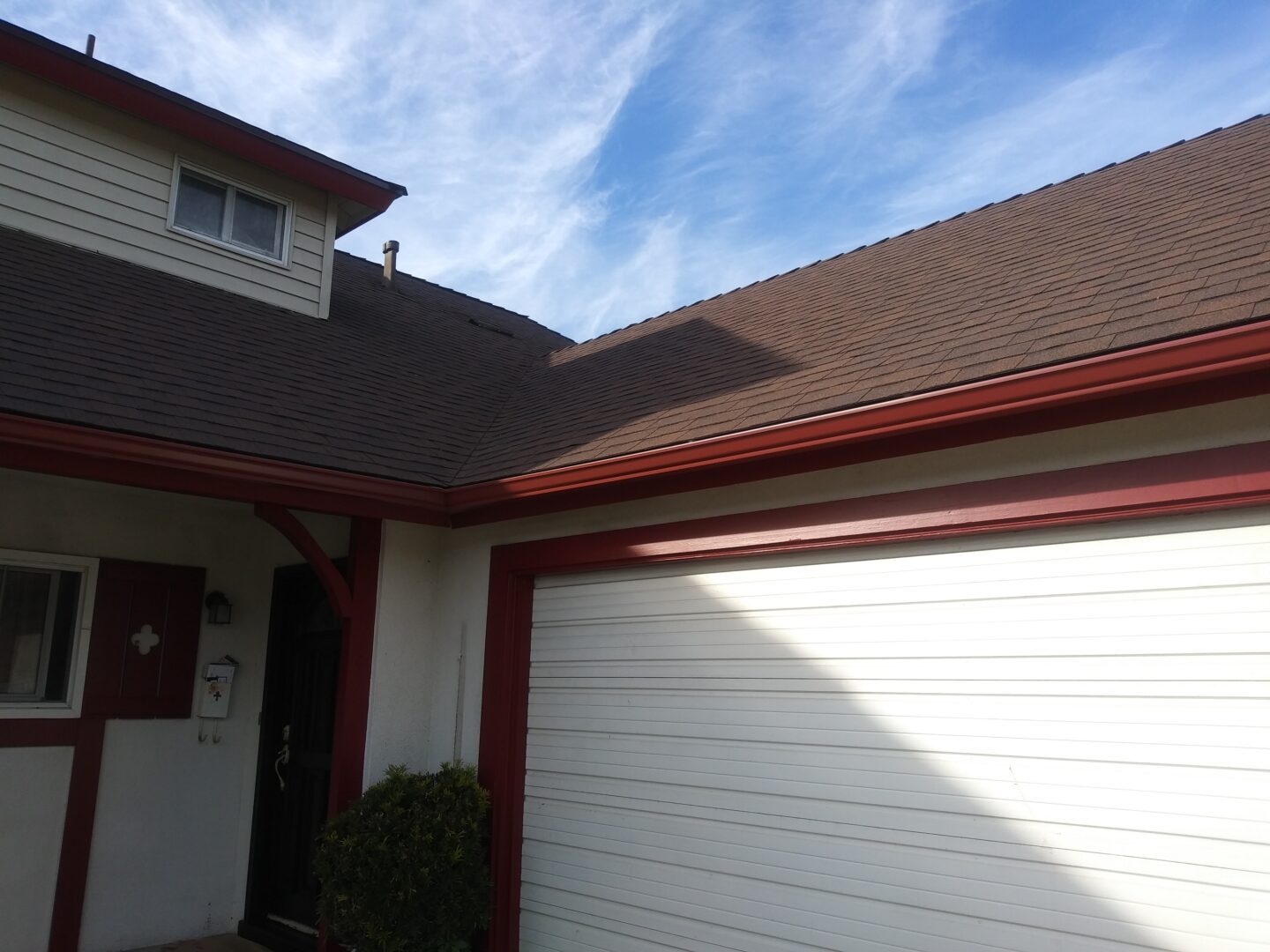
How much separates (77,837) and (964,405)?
561 cm

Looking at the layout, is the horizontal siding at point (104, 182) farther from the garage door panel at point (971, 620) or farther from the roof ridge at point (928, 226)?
the garage door panel at point (971, 620)

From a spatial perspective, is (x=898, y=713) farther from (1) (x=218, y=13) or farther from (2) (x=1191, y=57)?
(1) (x=218, y=13)

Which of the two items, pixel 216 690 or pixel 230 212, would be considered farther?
pixel 230 212

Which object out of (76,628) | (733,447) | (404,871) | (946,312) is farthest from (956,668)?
(76,628)

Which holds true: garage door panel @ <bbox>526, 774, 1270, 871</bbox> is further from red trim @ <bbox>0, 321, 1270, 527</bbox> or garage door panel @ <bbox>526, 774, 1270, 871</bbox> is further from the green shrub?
red trim @ <bbox>0, 321, 1270, 527</bbox>

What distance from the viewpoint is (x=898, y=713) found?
3605 millimetres

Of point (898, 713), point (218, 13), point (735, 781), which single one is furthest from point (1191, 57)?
point (218, 13)

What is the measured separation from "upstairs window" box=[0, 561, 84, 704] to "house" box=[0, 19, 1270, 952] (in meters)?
0.02

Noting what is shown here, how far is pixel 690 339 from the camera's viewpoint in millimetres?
6770

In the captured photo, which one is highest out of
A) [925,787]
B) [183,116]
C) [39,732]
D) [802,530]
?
[183,116]

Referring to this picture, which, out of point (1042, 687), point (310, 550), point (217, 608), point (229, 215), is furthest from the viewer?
point (229, 215)

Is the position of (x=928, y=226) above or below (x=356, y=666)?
above

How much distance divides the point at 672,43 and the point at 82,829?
25.1 ft

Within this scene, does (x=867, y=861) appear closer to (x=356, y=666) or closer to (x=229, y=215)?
(x=356, y=666)
